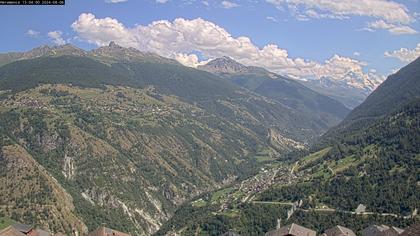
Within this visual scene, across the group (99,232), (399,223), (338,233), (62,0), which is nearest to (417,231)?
(62,0)

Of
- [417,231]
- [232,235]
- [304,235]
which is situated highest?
[417,231]

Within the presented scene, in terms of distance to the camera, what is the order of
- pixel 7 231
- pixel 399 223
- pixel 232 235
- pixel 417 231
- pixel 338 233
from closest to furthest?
pixel 417 231
pixel 7 231
pixel 338 233
pixel 232 235
pixel 399 223

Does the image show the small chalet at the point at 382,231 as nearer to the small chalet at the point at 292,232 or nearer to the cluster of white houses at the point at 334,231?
the cluster of white houses at the point at 334,231

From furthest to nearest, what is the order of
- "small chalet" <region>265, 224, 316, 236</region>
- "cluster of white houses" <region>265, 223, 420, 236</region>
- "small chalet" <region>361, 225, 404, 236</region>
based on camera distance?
"small chalet" <region>361, 225, 404, 236</region>
"cluster of white houses" <region>265, 223, 420, 236</region>
"small chalet" <region>265, 224, 316, 236</region>

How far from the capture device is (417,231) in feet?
247

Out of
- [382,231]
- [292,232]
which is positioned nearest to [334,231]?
[382,231]

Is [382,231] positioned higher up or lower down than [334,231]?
higher up

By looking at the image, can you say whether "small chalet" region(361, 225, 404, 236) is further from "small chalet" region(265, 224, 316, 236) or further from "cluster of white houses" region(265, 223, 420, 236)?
"small chalet" region(265, 224, 316, 236)

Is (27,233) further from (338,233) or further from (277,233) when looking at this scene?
(338,233)

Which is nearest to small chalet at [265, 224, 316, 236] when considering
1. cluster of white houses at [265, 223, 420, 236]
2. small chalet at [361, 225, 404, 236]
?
cluster of white houses at [265, 223, 420, 236]

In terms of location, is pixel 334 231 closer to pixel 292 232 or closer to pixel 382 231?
pixel 382 231

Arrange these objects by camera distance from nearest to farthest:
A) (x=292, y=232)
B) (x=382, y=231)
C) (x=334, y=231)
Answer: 1. (x=292, y=232)
2. (x=382, y=231)
3. (x=334, y=231)

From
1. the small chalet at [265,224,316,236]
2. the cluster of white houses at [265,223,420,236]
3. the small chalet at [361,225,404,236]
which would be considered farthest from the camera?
the small chalet at [361,225,404,236]

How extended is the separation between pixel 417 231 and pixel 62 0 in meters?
55.8
